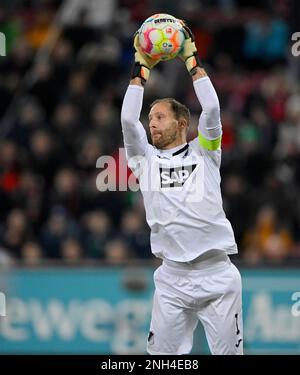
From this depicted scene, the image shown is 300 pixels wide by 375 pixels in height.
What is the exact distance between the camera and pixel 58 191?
55.7ft

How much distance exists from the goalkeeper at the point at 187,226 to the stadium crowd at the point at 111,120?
16.7 feet

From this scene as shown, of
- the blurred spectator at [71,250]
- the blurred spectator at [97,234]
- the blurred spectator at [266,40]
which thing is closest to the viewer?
the blurred spectator at [71,250]

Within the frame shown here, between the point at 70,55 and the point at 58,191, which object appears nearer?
the point at 58,191

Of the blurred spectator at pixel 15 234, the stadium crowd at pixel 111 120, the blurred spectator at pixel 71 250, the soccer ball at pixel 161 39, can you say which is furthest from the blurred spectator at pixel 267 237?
the soccer ball at pixel 161 39

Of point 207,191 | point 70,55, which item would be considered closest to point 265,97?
point 70,55

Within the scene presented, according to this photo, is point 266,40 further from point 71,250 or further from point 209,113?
point 209,113

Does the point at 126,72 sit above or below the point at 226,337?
above

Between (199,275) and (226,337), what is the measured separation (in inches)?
20.5

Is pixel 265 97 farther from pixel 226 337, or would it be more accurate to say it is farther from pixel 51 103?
pixel 226 337

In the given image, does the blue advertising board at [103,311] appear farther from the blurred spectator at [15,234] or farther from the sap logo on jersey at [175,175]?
the sap logo on jersey at [175,175]

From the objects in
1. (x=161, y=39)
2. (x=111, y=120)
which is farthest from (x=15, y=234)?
(x=161, y=39)

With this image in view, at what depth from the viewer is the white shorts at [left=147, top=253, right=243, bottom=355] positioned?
947 cm

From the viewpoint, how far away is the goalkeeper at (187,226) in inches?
372

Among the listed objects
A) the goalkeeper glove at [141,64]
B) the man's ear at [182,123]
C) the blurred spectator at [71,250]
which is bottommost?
the blurred spectator at [71,250]
